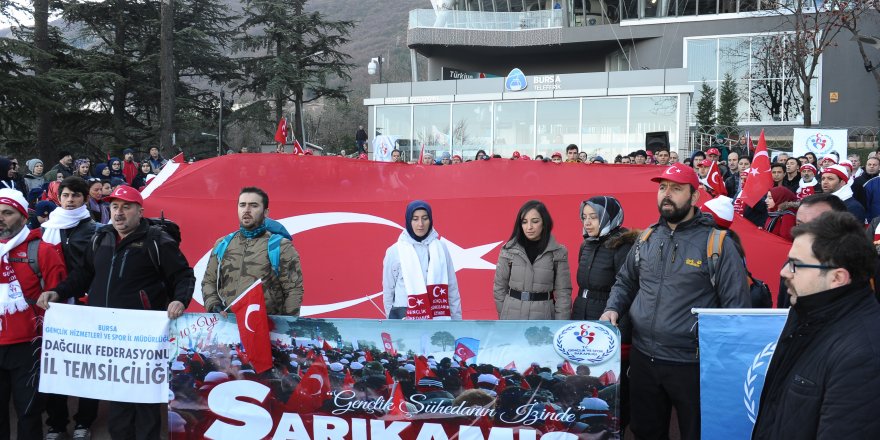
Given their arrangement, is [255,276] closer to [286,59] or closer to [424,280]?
[424,280]

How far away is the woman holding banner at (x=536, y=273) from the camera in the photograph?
5262 mm

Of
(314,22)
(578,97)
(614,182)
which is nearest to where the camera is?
(614,182)

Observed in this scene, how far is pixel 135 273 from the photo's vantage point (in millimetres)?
5188

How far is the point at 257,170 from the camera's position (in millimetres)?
7734

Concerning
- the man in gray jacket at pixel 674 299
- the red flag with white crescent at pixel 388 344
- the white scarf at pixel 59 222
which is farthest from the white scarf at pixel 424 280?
the white scarf at pixel 59 222

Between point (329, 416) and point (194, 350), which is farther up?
point (194, 350)

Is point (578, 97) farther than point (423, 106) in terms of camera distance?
No

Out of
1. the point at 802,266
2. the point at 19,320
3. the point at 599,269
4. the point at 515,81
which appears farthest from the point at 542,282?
the point at 515,81

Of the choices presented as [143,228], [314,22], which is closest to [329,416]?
[143,228]

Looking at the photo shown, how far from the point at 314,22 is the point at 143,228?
112 ft

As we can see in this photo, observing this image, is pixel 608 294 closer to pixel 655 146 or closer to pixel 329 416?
pixel 329 416

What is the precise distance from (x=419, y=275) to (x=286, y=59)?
3283 cm

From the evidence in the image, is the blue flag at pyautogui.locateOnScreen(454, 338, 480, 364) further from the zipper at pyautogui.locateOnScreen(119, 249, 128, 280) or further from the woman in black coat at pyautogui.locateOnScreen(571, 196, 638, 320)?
the zipper at pyautogui.locateOnScreen(119, 249, 128, 280)

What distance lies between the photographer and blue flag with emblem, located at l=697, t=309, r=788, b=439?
4285mm
